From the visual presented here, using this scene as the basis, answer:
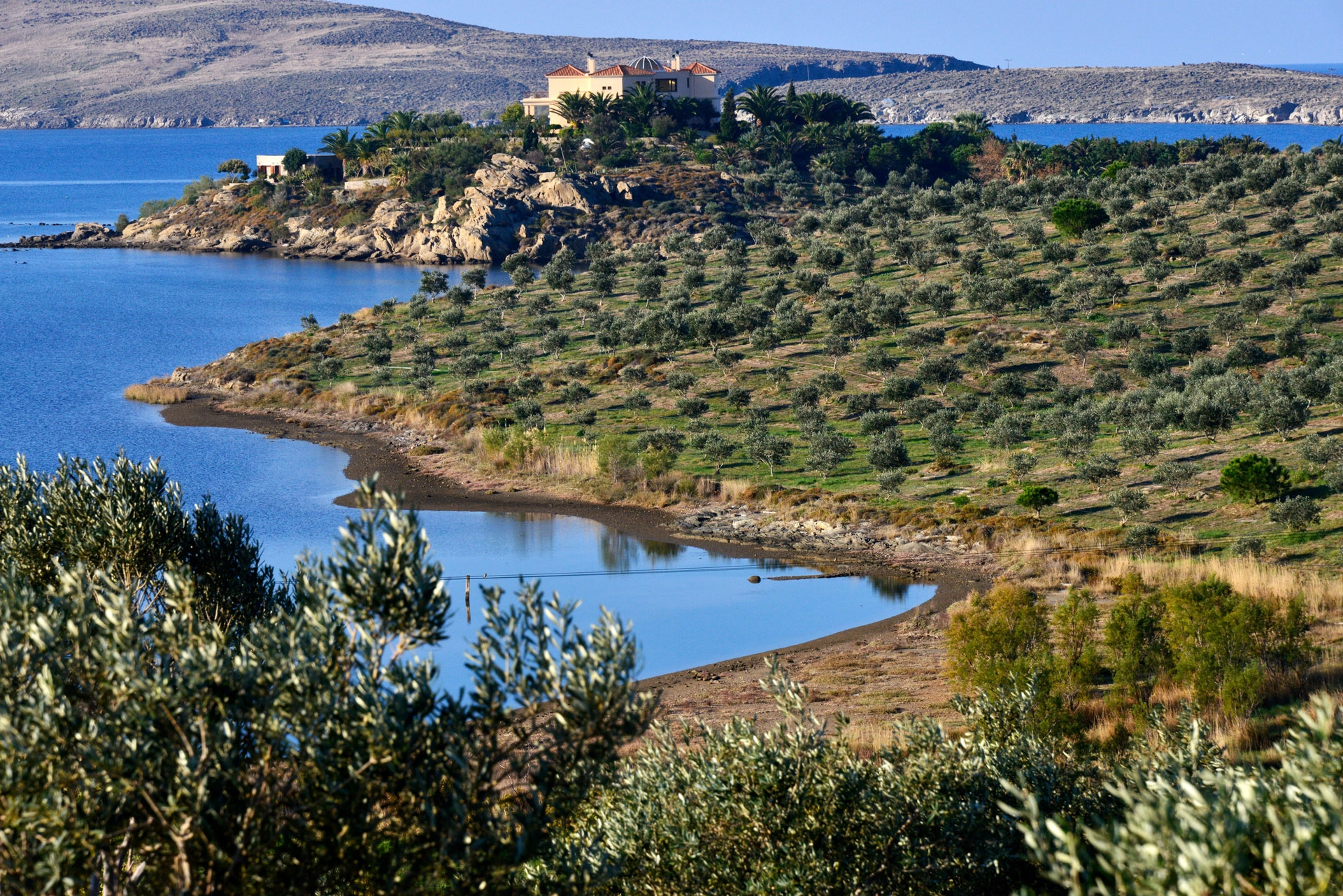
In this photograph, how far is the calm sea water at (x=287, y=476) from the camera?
1698 inches

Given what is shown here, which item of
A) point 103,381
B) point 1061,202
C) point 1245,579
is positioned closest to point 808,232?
point 1061,202

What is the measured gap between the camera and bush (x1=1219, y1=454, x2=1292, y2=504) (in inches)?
1710

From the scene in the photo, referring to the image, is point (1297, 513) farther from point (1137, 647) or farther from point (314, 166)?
point (314, 166)

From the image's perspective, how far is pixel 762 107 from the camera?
176 m

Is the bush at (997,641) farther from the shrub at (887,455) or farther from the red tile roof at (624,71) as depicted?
the red tile roof at (624,71)

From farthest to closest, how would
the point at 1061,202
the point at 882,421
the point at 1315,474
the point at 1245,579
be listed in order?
the point at 1061,202, the point at 882,421, the point at 1315,474, the point at 1245,579

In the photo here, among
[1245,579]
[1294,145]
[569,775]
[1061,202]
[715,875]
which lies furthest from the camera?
[1294,145]

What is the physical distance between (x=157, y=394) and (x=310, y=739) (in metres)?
74.0

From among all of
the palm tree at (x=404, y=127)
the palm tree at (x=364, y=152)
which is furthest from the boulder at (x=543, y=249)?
the palm tree at (x=364, y=152)

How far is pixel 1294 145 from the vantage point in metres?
108

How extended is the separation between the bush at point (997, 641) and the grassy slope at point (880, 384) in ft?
42.5

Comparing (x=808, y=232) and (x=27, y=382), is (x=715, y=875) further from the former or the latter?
(x=808, y=232)

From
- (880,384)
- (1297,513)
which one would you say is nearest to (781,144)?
(880,384)

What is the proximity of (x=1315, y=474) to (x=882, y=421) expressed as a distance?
19121mm
